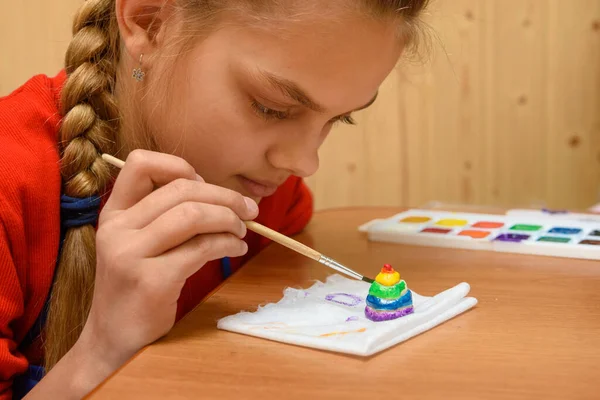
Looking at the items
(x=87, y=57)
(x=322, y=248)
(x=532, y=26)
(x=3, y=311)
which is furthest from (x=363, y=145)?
(x=3, y=311)

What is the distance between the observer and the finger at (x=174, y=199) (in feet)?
2.04

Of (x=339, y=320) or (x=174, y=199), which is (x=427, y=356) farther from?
(x=174, y=199)

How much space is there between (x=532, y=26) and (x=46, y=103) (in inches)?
63.6

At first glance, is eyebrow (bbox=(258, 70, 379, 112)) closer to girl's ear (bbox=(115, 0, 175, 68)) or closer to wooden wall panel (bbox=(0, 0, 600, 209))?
girl's ear (bbox=(115, 0, 175, 68))

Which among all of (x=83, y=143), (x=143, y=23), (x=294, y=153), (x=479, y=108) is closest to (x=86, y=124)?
(x=83, y=143)

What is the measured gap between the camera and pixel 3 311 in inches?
26.0

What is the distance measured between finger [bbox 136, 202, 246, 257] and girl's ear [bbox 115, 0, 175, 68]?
0.25 metres

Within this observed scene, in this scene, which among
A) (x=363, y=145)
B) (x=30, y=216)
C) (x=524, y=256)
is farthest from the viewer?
(x=363, y=145)

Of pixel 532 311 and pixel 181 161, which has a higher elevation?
pixel 181 161

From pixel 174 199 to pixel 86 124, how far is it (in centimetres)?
22

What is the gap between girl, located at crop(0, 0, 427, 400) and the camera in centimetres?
62

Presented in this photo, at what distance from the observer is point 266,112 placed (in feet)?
2.44

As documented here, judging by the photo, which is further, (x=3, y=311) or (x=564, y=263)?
(x=564, y=263)

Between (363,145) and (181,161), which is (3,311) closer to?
(181,161)
